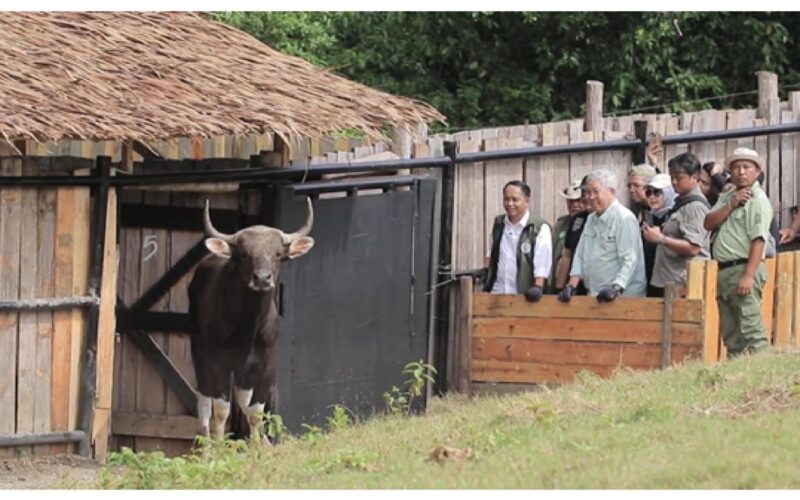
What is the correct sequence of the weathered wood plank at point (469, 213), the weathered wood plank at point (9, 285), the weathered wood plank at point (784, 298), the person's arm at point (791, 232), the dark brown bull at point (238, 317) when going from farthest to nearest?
the person's arm at point (791, 232) < the weathered wood plank at point (469, 213) < the weathered wood plank at point (784, 298) < the dark brown bull at point (238, 317) < the weathered wood plank at point (9, 285)

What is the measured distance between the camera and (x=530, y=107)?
23.4 metres

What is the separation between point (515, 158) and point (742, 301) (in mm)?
2420

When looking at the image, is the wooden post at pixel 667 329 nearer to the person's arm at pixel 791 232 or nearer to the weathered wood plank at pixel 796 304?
the weathered wood plank at pixel 796 304

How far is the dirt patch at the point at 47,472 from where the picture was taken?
1354 centimetres

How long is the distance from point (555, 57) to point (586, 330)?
315 inches

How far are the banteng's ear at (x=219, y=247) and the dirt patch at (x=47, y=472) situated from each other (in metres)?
1.69

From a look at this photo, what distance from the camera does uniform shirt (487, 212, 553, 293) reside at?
16.1 m

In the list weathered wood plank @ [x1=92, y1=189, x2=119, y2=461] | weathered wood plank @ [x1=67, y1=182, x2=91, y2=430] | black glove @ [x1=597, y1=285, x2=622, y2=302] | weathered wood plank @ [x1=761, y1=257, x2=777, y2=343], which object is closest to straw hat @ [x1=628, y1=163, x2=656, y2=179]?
black glove @ [x1=597, y1=285, x2=622, y2=302]

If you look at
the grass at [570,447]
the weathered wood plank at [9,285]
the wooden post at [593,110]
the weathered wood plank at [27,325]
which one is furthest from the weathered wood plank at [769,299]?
the weathered wood plank at [9,285]

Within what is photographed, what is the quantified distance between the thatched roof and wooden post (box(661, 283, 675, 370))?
7.24 feet

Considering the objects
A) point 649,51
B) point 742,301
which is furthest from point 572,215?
point 649,51

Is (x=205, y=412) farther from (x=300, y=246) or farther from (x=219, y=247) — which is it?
A: (x=300, y=246)

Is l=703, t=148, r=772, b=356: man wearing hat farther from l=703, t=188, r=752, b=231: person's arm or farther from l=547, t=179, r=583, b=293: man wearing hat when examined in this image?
l=547, t=179, r=583, b=293: man wearing hat

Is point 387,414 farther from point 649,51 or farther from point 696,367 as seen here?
point 649,51
